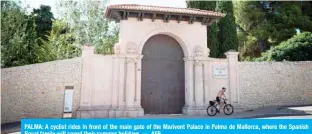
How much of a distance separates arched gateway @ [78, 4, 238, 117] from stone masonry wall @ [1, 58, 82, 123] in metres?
0.76

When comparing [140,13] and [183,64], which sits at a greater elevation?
[140,13]

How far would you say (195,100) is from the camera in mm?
12703

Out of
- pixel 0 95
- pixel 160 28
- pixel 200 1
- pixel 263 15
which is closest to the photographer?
pixel 0 95

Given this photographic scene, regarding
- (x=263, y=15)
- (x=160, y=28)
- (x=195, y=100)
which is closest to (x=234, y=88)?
(x=195, y=100)

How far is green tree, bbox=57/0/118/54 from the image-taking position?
2255 centimetres

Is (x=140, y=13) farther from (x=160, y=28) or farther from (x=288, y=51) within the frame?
(x=288, y=51)

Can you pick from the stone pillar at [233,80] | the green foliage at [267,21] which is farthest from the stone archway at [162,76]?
the green foliage at [267,21]

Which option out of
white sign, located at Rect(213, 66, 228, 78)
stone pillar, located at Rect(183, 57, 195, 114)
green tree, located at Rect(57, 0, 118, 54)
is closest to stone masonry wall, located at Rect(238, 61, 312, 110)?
white sign, located at Rect(213, 66, 228, 78)

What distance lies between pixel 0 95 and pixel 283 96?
1441 cm

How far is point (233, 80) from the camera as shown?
43.6 ft

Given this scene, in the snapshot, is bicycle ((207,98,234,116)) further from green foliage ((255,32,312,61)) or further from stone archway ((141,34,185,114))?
green foliage ((255,32,312,61))

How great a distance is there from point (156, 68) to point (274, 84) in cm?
693

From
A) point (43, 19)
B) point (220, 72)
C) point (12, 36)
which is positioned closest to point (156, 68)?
point (220, 72)

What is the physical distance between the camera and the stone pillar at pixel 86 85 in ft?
37.0
